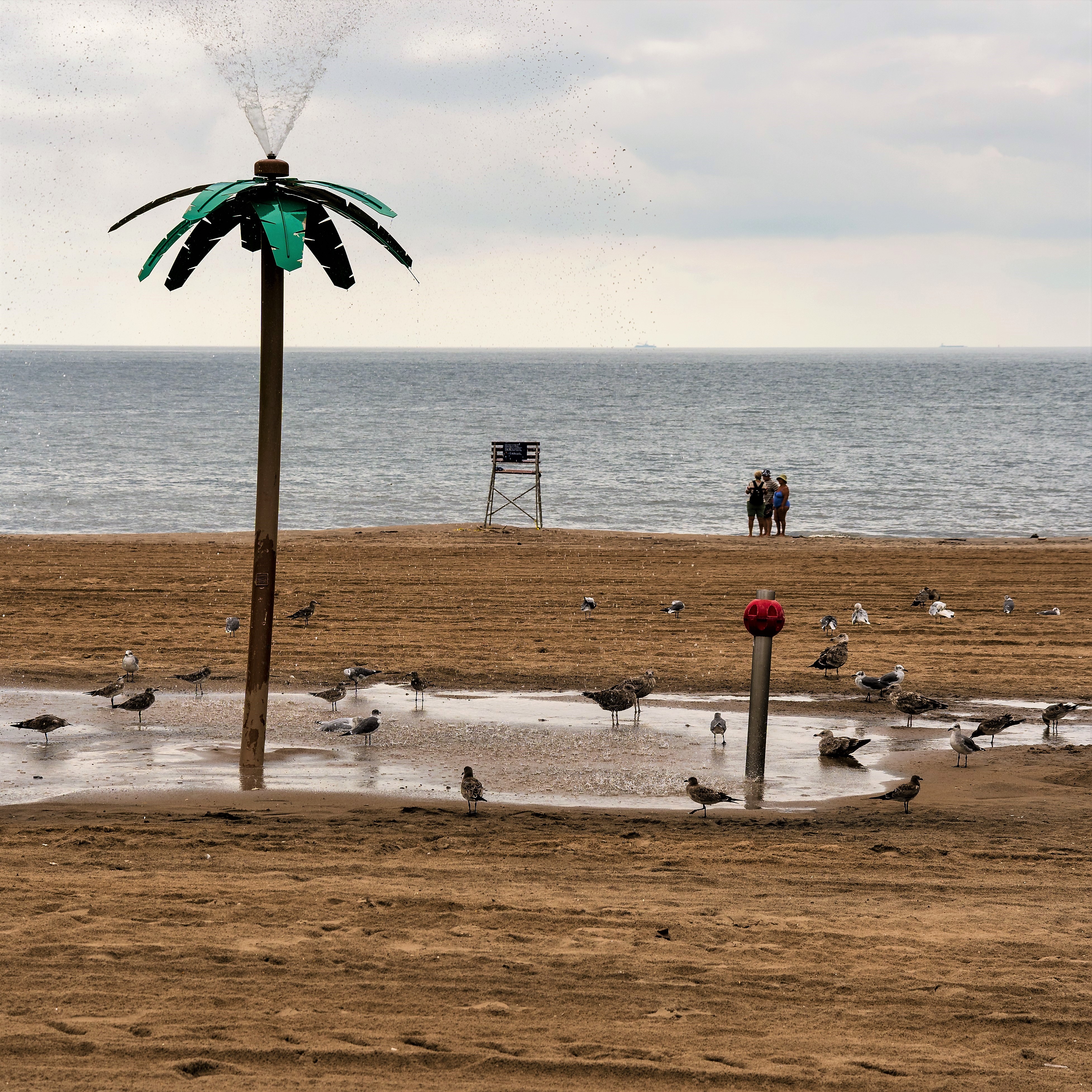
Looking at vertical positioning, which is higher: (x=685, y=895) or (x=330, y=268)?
(x=330, y=268)

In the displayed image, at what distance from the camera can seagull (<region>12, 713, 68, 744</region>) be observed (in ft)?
37.0

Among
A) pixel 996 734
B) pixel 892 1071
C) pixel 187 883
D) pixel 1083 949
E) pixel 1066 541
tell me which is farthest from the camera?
pixel 1066 541

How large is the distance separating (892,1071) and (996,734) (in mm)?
7486

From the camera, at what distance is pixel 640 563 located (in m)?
23.8

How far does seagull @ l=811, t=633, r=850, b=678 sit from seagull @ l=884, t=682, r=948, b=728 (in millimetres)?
1495

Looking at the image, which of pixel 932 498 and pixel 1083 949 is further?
pixel 932 498

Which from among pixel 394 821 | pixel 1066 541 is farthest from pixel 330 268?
pixel 1066 541

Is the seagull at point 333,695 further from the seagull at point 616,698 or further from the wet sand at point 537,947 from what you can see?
the wet sand at point 537,947

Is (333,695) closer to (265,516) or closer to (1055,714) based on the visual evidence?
(265,516)

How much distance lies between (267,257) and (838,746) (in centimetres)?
689

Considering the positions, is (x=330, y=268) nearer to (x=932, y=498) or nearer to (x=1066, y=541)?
(x=1066, y=541)

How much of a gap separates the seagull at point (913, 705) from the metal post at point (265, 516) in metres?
6.59

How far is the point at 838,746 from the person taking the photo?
11.3 meters

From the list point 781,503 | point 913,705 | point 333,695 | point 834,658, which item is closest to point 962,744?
point 913,705
